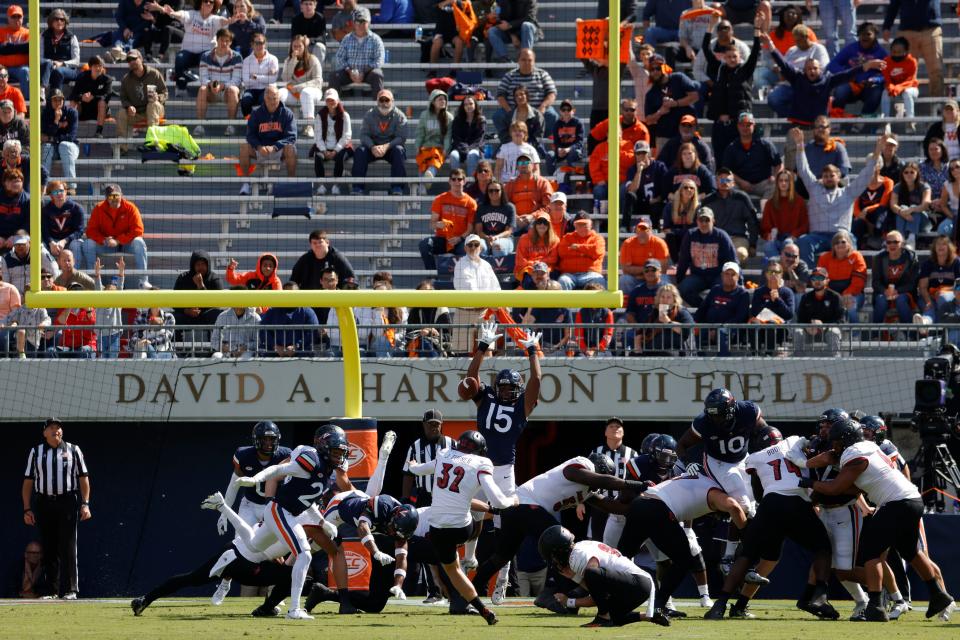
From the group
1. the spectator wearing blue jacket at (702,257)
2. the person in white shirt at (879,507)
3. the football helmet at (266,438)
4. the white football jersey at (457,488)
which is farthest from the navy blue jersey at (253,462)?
the spectator wearing blue jacket at (702,257)

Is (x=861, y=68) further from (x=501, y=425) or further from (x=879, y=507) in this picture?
(x=879, y=507)

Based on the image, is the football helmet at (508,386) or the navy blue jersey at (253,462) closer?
the navy blue jersey at (253,462)

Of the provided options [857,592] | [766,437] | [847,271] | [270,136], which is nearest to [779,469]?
[766,437]

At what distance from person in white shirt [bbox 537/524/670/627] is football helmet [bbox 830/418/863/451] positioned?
63.1 inches

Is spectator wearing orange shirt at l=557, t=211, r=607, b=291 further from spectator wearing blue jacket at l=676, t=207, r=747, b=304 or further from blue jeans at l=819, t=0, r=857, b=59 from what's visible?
blue jeans at l=819, t=0, r=857, b=59

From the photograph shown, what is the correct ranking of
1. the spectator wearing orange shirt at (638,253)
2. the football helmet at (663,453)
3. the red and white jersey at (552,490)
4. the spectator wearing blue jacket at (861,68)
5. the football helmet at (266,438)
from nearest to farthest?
the red and white jersey at (552,490), the football helmet at (663,453), the football helmet at (266,438), the spectator wearing orange shirt at (638,253), the spectator wearing blue jacket at (861,68)

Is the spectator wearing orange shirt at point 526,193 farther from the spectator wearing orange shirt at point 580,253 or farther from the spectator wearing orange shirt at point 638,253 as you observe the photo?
the spectator wearing orange shirt at point 638,253

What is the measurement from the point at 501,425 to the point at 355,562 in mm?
1410

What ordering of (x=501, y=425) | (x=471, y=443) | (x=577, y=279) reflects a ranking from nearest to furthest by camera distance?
(x=471, y=443)
(x=577, y=279)
(x=501, y=425)

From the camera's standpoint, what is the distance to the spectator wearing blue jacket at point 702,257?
46.7 feet

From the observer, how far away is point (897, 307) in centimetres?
1423

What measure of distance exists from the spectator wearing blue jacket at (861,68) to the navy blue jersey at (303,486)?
777cm

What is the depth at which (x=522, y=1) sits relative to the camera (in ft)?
32.9

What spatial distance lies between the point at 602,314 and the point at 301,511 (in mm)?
4327
